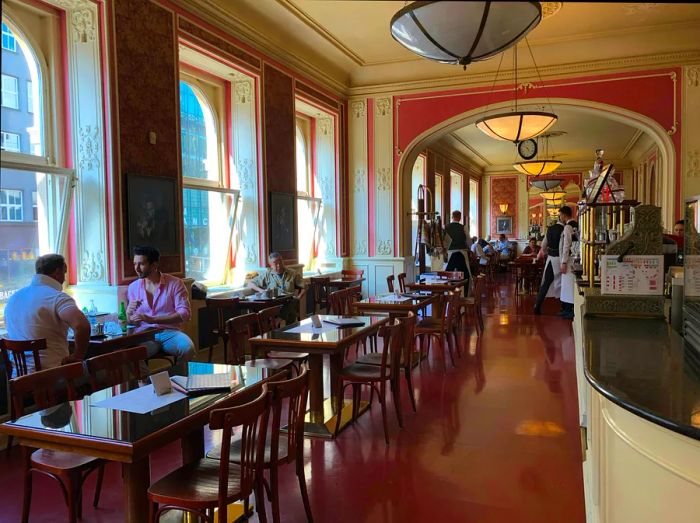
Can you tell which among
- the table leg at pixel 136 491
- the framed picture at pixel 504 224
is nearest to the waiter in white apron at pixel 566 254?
the table leg at pixel 136 491

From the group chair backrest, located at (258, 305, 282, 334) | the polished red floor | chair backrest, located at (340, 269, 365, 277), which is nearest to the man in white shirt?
the polished red floor

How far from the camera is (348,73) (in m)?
10.1

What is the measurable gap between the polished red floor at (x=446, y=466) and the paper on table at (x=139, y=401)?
0.79 meters

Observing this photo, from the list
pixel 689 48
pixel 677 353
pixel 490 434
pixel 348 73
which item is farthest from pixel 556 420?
pixel 348 73

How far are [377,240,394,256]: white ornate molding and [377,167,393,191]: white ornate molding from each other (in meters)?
0.94

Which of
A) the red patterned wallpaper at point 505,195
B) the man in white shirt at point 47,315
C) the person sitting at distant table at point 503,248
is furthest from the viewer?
the red patterned wallpaper at point 505,195

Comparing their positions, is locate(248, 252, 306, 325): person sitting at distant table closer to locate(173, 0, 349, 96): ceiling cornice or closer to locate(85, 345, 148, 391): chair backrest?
locate(173, 0, 349, 96): ceiling cornice

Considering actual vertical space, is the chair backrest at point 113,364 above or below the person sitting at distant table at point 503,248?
below

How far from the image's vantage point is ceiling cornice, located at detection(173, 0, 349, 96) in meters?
6.47

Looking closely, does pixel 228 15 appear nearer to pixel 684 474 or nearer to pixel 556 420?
pixel 556 420

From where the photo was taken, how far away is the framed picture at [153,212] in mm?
5508

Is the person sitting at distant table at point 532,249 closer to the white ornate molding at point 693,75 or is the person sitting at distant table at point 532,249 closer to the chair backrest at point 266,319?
the white ornate molding at point 693,75

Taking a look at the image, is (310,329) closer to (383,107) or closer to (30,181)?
(30,181)

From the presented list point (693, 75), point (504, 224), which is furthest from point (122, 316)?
point (504, 224)
